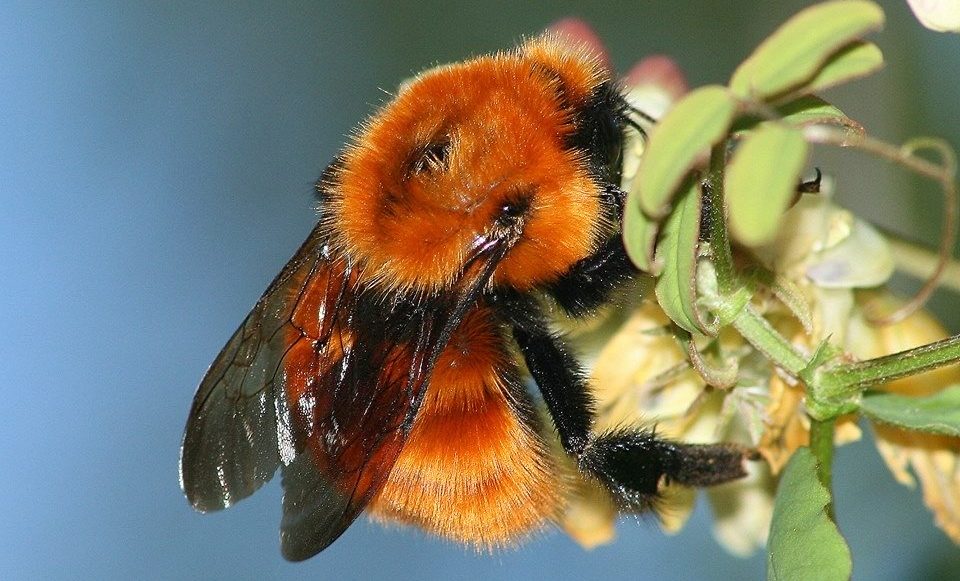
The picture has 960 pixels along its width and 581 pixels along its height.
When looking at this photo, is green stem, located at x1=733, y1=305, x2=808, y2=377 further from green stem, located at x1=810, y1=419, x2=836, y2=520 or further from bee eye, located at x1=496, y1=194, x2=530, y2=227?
bee eye, located at x1=496, y1=194, x2=530, y2=227

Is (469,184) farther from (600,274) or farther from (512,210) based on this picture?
(600,274)

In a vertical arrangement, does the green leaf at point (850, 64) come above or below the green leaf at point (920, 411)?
above

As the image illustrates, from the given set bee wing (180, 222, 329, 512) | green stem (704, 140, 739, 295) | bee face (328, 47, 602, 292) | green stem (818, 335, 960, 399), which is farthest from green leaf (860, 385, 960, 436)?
bee wing (180, 222, 329, 512)

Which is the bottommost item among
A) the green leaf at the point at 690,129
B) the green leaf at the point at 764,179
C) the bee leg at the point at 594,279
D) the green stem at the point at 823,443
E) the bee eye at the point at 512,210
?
the green stem at the point at 823,443

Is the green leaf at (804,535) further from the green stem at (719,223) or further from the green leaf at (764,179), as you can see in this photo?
the green leaf at (764,179)

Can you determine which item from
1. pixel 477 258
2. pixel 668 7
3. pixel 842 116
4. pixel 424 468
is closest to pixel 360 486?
pixel 424 468

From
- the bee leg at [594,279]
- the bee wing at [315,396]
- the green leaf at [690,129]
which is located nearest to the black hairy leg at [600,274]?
the bee leg at [594,279]
